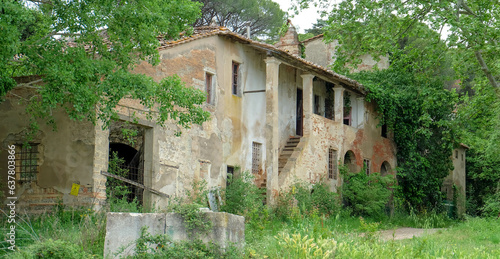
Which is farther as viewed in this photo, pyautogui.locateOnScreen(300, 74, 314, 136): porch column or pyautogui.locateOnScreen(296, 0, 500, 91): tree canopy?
pyautogui.locateOnScreen(300, 74, 314, 136): porch column

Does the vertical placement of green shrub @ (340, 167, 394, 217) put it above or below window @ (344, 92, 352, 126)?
below

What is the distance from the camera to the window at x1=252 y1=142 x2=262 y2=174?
20922mm

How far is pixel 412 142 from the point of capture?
2758cm

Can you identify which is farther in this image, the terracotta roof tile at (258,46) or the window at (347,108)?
the window at (347,108)

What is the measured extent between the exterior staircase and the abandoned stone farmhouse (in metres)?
0.04

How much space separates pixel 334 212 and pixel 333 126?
12.4ft

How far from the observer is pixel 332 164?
78.7 feet

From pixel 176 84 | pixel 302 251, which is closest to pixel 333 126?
pixel 176 84

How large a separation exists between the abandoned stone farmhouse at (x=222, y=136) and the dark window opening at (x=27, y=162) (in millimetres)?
25

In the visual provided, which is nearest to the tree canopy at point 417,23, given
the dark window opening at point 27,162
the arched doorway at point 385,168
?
the arched doorway at point 385,168

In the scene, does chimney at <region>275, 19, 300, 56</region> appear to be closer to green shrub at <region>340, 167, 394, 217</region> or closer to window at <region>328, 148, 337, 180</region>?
window at <region>328, 148, 337, 180</region>

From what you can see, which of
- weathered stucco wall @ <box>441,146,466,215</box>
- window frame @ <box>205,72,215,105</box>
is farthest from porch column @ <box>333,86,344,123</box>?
weathered stucco wall @ <box>441,146,466,215</box>

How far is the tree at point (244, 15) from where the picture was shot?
35.4 meters

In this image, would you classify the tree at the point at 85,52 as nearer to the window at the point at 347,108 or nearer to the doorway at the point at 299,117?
the doorway at the point at 299,117
